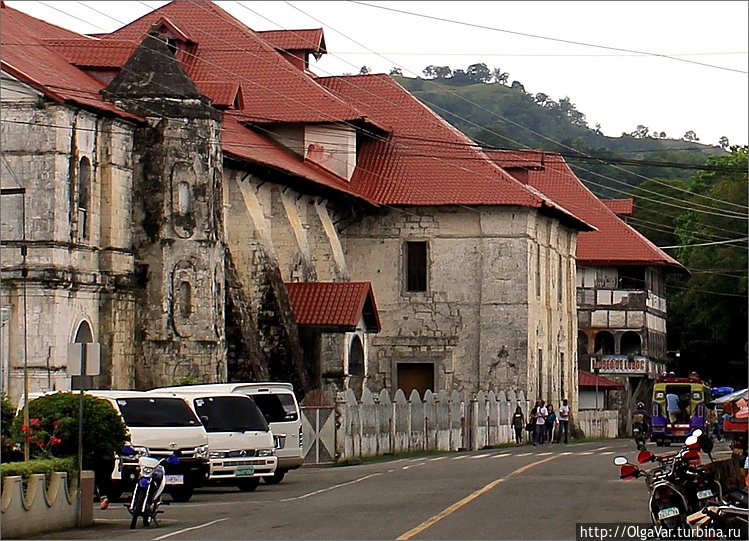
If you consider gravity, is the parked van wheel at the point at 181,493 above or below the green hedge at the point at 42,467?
below

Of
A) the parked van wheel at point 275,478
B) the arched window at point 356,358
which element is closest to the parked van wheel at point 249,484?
the parked van wheel at point 275,478

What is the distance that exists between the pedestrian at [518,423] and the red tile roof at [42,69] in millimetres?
19289

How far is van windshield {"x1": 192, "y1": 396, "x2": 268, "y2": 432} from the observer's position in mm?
27594

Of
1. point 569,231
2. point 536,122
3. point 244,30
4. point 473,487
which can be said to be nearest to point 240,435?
point 473,487

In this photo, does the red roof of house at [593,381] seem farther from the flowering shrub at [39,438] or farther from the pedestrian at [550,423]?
the flowering shrub at [39,438]

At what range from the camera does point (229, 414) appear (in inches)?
1096

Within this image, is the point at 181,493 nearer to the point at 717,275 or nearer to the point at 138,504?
the point at 138,504

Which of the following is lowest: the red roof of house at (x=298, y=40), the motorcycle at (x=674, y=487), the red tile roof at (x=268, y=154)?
the motorcycle at (x=674, y=487)

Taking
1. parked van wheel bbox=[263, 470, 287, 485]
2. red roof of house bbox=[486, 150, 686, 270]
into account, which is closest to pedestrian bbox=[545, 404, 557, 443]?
red roof of house bbox=[486, 150, 686, 270]

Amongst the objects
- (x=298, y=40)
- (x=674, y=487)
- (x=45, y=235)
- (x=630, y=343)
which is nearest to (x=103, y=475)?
(x=674, y=487)

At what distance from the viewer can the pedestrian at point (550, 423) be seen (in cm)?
5472

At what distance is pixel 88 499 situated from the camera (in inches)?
845

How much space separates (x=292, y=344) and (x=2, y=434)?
23721mm

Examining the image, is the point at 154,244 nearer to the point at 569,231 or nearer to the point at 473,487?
the point at 473,487
